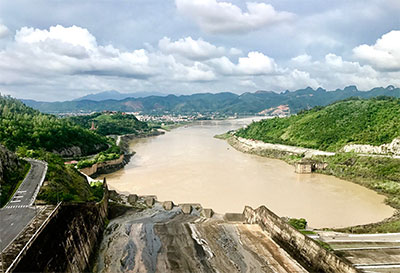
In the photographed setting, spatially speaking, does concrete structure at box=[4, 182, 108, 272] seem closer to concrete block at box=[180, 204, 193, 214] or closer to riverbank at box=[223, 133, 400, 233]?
concrete block at box=[180, 204, 193, 214]

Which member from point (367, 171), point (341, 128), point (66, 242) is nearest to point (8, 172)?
point (66, 242)

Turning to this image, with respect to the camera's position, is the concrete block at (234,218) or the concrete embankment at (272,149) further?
the concrete embankment at (272,149)

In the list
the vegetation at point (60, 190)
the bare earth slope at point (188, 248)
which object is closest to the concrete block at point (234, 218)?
the bare earth slope at point (188, 248)

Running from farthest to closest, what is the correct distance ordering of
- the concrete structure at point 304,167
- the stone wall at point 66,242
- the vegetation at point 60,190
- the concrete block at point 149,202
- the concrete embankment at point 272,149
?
the concrete embankment at point 272,149 < the concrete structure at point 304,167 < the concrete block at point 149,202 < the vegetation at point 60,190 < the stone wall at point 66,242

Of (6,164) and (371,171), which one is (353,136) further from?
(6,164)

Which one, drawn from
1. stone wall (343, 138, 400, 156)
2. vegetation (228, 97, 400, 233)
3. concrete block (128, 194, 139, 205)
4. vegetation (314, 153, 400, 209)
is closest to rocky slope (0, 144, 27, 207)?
concrete block (128, 194, 139, 205)

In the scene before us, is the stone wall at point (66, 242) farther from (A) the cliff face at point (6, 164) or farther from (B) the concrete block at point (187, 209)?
(B) the concrete block at point (187, 209)
